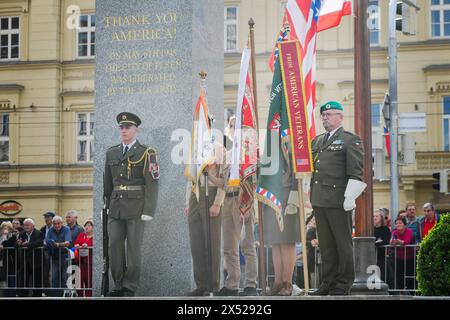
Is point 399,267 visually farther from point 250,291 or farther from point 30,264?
point 30,264

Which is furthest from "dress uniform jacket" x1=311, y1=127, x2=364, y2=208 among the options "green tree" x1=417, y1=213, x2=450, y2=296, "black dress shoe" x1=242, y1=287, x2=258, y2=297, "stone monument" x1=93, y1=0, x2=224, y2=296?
"stone monument" x1=93, y1=0, x2=224, y2=296

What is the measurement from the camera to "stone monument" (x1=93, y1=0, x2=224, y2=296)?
11031mm

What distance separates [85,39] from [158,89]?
628 centimetres

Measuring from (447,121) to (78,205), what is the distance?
687cm

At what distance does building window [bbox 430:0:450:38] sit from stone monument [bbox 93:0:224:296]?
751 cm

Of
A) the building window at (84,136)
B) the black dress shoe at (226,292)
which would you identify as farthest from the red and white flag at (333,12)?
the building window at (84,136)

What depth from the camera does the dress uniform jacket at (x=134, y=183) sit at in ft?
35.7

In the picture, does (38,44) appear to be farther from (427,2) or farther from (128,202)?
(427,2)

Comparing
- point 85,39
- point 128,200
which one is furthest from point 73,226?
point 85,39

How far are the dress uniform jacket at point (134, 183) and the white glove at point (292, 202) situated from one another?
4.59 ft

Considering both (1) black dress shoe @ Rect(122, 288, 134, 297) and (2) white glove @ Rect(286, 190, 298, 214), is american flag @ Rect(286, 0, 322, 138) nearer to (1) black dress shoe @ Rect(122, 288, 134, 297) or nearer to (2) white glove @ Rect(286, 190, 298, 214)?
(2) white glove @ Rect(286, 190, 298, 214)

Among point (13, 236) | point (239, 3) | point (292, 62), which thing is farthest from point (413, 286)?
point (239, 3)

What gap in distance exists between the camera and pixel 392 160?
1442 centimetres

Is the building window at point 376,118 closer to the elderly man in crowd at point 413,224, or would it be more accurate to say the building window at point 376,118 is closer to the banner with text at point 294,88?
the elderly man in crowd at point 413,224
